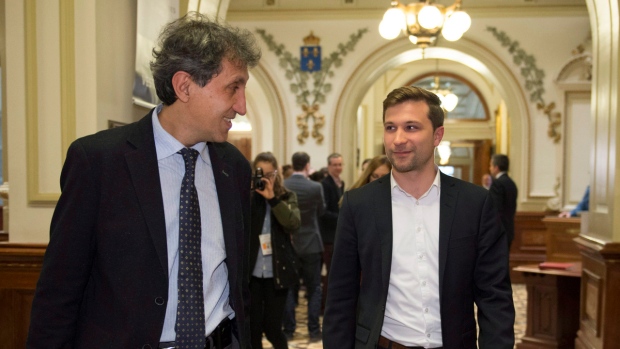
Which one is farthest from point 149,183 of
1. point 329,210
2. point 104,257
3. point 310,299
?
point 329,210

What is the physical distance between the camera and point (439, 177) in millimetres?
2496

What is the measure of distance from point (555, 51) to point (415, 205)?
880 centimetres

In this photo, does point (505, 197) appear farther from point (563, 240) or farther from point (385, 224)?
point (385, 224)

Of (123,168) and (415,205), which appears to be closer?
(123,168)

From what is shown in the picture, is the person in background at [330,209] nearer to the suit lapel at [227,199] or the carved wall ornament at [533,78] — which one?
the carved wall ornament at [533,78]

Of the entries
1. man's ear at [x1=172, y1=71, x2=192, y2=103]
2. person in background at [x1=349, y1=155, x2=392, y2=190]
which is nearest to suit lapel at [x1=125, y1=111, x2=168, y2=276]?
man's ear at [x1=172, y1=71, x2=192, y2=103]

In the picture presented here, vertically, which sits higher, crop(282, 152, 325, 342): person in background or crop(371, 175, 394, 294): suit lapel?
crop(371, 175, 394, 294): suit lapel

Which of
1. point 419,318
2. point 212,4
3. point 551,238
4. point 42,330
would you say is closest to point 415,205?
point 419,318

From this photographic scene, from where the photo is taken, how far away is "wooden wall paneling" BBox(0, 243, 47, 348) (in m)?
3.56

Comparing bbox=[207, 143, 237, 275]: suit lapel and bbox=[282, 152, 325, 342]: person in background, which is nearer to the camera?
bbox=[207, 143, 237, 275]: suit lapel

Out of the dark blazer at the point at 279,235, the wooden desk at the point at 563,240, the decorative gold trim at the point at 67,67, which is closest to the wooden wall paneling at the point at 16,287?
the decorative gold trim at the point at 67,67

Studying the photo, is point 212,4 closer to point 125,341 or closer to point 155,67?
point 155,67

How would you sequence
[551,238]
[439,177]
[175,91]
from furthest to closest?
[551,238], [439,177], [175,91]

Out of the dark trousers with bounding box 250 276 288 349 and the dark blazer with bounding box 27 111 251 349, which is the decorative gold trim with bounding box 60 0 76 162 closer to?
the dark trousers with bounding box 250 276 288 349
